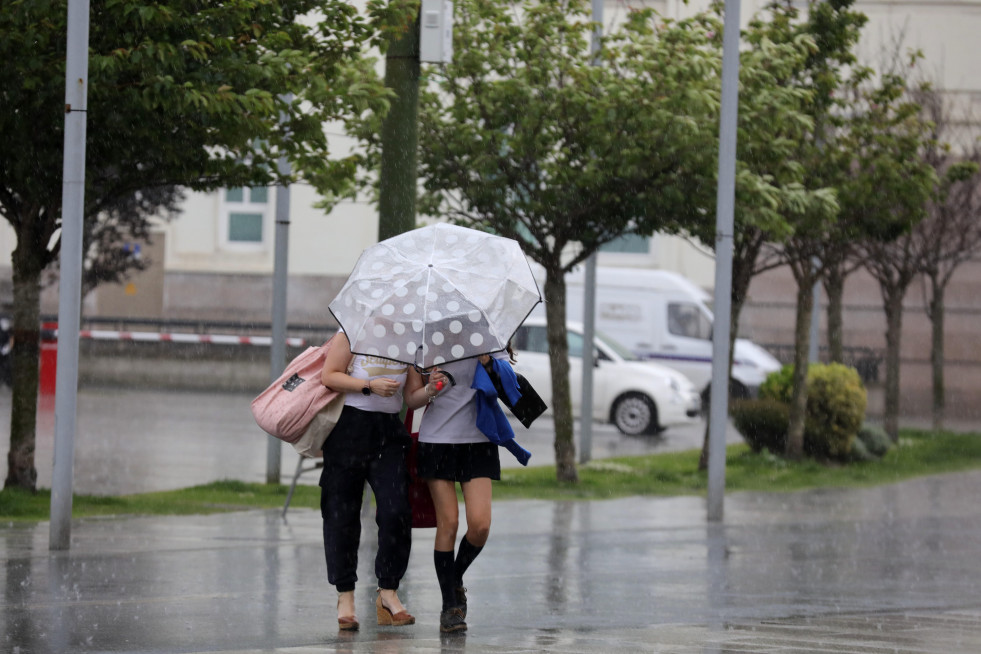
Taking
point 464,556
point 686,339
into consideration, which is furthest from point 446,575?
point 686,339

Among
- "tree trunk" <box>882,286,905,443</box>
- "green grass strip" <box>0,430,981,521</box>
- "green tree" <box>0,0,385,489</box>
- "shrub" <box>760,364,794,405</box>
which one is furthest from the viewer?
"tree trunk" <box>882,286,905,443</box>

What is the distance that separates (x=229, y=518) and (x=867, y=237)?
371 inches

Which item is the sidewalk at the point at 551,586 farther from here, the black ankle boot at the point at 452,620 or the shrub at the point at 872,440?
the shrub at the point at 872,440

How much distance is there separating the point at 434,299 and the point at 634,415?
1662cm

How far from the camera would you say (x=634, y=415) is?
2286 centimetres

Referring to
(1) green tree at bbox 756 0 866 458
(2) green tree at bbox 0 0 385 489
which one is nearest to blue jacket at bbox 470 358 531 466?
(2) green tree at bbox 0 0 385 489

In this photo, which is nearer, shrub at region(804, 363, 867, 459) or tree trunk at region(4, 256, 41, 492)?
tree trunk at region(4, 256, 41, 492)

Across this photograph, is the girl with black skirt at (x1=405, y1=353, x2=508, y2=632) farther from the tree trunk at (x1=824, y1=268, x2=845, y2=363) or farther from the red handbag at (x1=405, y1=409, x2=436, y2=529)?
the tree trunk at (x1=824, y1=268, x2=845, y2=363)

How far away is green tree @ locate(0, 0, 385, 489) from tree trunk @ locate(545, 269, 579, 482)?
131 inches

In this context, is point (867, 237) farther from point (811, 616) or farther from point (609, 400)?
point (811, 616)

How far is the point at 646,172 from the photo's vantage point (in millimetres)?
13859

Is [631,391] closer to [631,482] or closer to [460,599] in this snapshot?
[631,482]

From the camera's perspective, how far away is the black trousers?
667 cm

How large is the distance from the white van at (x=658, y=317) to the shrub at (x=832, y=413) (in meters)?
7.46
